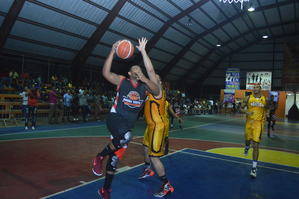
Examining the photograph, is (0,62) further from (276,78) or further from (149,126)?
(276,78)

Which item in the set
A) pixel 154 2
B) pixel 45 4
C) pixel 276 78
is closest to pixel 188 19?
pixel 154 2

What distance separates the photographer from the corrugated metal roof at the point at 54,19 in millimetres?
16209

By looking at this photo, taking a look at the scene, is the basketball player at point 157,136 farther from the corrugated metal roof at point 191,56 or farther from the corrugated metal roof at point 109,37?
the corrugated metal roof at point 191,56

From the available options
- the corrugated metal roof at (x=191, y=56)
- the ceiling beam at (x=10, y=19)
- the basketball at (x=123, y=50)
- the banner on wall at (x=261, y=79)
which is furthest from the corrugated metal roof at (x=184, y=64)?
the basketball at (x=123, y=50)

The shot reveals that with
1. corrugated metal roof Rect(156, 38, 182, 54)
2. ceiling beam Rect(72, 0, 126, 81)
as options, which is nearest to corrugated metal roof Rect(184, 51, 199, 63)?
corrugated metal roof Rect(156, 38, 182, 54)

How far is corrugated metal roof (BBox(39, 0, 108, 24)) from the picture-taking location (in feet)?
55.2

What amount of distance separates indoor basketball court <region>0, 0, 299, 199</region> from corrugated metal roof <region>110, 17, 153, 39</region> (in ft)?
0.40

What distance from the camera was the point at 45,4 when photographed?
16391mm

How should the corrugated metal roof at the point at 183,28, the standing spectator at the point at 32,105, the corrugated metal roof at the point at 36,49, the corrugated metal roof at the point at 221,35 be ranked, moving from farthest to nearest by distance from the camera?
the corrugated metal roof at the point at 221,35
the corrugated metal roof at the point at 183,28
the corrugated metal roof at the point at 36,49
the standing spectator at the point at 32,105

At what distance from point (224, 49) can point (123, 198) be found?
38.6 meters

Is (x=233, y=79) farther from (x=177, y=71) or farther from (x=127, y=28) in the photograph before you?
(x=127, y=28)

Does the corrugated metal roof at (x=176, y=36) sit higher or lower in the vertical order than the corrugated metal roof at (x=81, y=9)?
higher

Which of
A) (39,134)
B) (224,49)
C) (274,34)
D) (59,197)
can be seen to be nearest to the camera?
(59,197)

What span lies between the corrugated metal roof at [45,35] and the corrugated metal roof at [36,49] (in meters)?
0.63
